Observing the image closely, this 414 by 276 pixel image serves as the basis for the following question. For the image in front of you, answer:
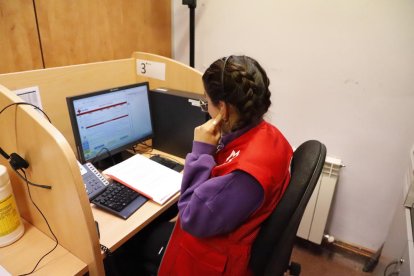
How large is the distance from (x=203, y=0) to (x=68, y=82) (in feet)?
3.39

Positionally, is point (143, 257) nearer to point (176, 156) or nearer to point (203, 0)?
point (176, 156)

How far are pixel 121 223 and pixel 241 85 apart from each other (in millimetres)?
656

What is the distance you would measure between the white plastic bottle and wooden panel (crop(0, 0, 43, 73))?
58 centimetres

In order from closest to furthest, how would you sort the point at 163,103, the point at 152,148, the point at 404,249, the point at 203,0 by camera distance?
the point at 404,249
the point at 163,103
the point at 152,148
the point at 203,0

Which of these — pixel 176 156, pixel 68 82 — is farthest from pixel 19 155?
pixel 176 156

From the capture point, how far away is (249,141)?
872mm

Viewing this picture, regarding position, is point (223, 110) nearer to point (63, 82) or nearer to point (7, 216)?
point (7, 216)

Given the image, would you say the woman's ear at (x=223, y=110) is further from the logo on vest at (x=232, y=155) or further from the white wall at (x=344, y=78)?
the white wall at (x=344, y=78)

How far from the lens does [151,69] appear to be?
5.58 ft

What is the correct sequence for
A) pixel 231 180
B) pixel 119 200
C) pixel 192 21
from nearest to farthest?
pixel 231 180 → pixel 119 200 → pixel 192 21

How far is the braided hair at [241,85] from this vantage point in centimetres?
86

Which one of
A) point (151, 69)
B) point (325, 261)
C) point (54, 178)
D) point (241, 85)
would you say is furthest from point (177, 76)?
point (325, 261)

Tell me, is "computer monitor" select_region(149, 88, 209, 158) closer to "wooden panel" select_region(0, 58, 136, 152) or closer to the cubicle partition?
"wooden panel" select_region(0, 58, 136, 152)

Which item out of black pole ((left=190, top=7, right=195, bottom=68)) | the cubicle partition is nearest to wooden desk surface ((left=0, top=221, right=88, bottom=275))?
the cubicle partition
